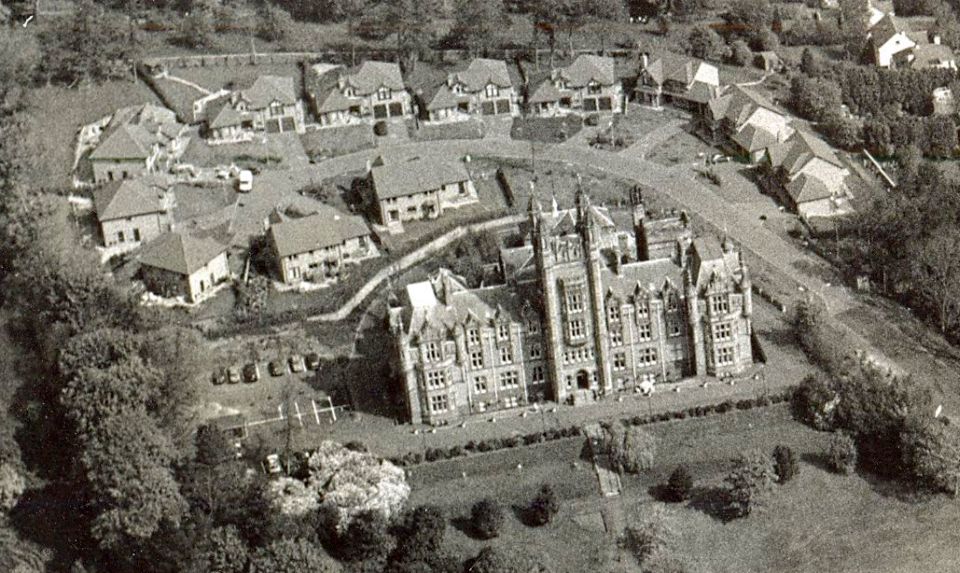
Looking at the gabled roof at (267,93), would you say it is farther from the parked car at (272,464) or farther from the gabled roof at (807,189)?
the parked car at (272,464)

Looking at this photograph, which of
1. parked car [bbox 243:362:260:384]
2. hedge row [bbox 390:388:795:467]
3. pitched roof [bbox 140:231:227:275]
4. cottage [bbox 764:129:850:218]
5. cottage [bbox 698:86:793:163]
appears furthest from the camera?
cottage [bbox 698:86:793:163]

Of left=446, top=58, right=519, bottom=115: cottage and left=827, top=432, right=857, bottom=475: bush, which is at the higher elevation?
left=446, top=58, right=519, bottom=115: cottage

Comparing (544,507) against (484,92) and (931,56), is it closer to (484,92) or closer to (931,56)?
(484,92)

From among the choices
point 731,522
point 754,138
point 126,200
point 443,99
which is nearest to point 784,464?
point 731,522

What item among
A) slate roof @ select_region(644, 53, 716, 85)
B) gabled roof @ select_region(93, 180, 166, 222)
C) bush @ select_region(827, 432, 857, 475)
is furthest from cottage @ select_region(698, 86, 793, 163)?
gabled roof @ select_region(93, 180, 166, 222)

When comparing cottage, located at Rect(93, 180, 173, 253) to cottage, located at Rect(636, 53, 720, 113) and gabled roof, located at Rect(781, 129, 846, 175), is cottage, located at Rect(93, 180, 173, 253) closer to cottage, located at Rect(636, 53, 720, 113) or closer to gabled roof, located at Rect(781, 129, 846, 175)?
cottage, located at Rect(636, 53, 720, 113)

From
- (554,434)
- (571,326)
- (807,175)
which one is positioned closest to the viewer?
(554,434)
